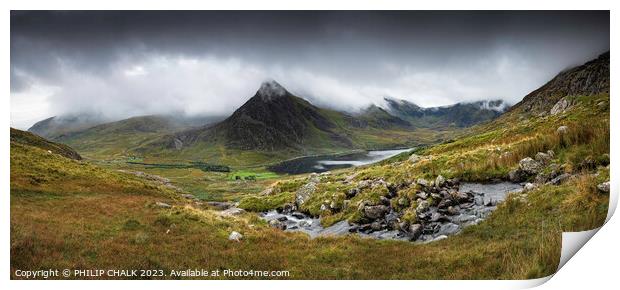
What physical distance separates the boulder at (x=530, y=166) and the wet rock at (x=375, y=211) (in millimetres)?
4862

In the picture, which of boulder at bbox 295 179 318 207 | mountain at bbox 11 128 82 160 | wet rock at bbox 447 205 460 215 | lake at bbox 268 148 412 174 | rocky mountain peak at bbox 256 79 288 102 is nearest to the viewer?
mountain at bbox 11 128 82 160

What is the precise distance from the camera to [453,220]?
11930 millimetres

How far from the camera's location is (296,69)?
13125 millimetres

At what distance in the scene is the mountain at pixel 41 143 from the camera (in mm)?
11077

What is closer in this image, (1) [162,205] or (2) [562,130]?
(2) [562,130]

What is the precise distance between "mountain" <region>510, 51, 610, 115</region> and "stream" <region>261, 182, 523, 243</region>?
9.89 ft

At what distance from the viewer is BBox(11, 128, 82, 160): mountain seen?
436 inches

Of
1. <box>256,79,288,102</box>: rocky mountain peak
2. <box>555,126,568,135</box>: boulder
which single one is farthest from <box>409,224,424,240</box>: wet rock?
<box>256,79,288,102</box>: rocky mountain peak

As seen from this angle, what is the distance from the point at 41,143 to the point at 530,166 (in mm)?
15567

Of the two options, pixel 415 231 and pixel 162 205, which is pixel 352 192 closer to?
pixel 415 231

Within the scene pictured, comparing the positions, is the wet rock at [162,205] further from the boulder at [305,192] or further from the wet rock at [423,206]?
the wet rock at [423,206]

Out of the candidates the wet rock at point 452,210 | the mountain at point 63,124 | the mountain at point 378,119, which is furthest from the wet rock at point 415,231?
the mountain at point 63,124

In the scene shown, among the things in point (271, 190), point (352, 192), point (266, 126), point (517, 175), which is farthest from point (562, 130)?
point (271, 190)

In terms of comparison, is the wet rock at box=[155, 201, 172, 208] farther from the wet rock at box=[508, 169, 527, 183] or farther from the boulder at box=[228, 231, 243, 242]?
the wet rock at box=[508, 169, 527, 183]
